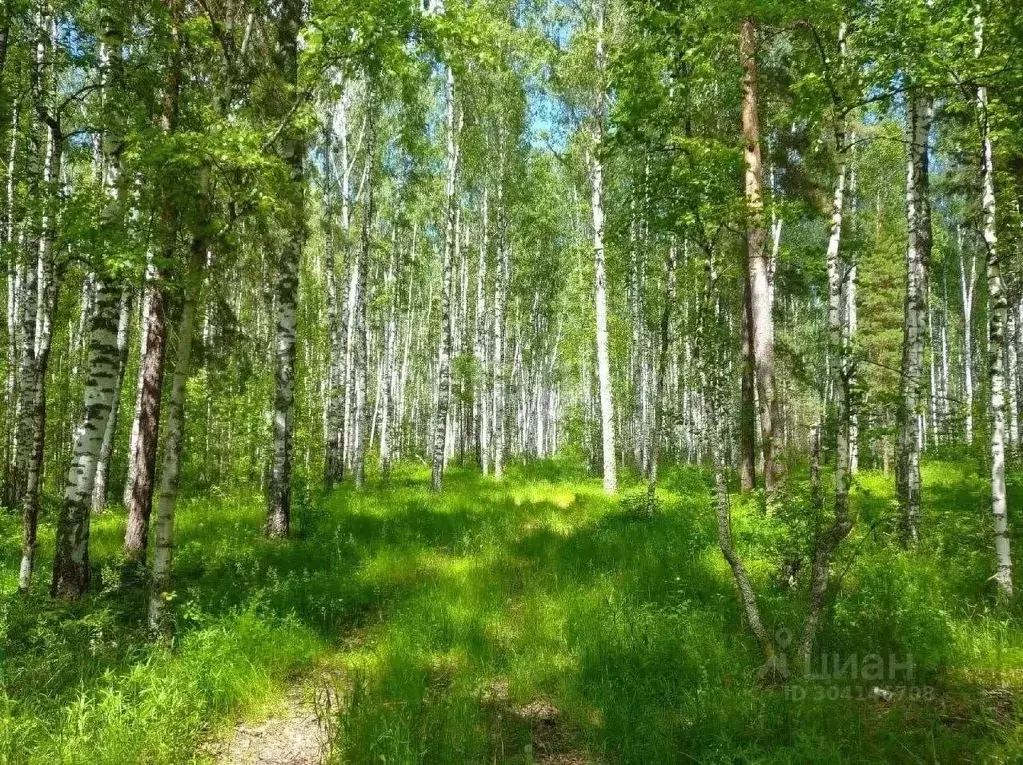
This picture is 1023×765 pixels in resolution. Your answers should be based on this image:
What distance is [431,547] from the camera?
823 cm

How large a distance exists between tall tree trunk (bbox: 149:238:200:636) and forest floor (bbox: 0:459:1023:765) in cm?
30

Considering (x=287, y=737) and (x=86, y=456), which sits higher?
(x=86, y=456)

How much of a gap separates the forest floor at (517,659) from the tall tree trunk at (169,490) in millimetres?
302

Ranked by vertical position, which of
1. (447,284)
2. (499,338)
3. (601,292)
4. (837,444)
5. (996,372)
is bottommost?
(837,444)

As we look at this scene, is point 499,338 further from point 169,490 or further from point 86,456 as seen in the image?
point 169,490

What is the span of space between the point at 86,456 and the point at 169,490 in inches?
63.3

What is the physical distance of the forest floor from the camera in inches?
139

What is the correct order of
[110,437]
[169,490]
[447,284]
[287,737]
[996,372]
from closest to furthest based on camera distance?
1. [287,737]
2. [169,490]
3. [996,372]
4. [110,437]
5. [447,284]

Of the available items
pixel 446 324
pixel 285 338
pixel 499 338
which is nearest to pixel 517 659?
pixel 285 338

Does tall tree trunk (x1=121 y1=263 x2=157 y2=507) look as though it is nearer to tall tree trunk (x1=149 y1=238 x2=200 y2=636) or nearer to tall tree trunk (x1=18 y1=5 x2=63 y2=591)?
tall tree trunk (x1=149 y1=238 x2=200 y2=636)

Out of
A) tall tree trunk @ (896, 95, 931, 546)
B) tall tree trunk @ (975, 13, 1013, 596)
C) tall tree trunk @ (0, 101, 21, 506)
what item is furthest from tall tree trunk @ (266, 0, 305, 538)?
tall tree trunk @ (896, 95, 931, 546)

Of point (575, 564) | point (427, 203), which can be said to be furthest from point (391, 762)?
point (427, 203)

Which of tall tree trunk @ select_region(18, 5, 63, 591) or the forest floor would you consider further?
tall tree trunk @ select_region(18, 5, 63, 591)

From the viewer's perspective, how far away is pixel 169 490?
4.89 metres
